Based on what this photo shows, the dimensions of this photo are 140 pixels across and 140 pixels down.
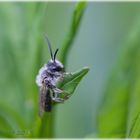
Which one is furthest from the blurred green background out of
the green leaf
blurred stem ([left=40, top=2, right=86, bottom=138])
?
the green leaf

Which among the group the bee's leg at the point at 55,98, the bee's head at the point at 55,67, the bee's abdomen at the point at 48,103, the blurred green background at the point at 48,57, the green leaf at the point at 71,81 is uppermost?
the green leaf at the point at 71,81

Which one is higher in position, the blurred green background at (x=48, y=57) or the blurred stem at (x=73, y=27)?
the blurred stem at (x=73, y=27)

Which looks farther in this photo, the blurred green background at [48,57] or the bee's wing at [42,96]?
the blurred green background at [48,57]

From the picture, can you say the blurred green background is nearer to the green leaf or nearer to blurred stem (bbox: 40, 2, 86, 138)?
blurred stem (bbox: 40, 2, 86, 138)

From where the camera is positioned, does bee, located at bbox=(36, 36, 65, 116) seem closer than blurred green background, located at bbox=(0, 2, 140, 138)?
Yes

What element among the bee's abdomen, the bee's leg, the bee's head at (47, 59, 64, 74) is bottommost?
the bee's abdomen

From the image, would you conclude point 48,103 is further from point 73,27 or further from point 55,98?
point 73,27

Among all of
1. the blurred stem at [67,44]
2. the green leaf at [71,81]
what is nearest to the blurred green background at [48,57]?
the blurred stem at [67,44]

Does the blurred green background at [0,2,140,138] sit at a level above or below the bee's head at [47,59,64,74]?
below

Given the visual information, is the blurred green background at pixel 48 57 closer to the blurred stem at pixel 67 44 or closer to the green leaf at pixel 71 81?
the blurred stem at pixel 67 44

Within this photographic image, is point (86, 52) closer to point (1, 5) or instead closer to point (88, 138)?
point (1, 5)
